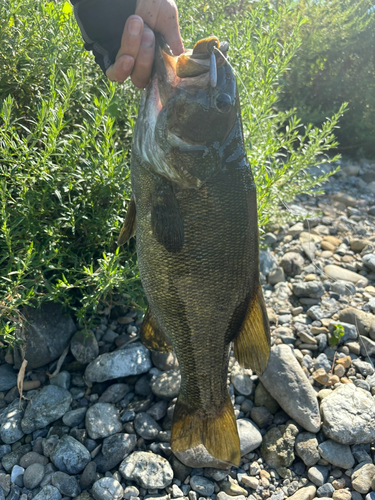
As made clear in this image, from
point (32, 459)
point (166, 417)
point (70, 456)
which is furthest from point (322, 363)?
point (32, 459)

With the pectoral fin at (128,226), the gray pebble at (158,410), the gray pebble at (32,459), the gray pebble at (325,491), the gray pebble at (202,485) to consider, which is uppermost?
the pectoral fin at (128,226)

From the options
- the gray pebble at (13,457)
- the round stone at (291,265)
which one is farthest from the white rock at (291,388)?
the gray pebble at (13,457)

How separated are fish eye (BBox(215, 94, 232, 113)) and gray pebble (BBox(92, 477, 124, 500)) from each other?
2354mm

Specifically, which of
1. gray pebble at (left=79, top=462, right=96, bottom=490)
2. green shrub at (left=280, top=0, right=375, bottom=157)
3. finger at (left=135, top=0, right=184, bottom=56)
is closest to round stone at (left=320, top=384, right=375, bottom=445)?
gray pebble at (left=79, top=462, right=96, bottom=490)

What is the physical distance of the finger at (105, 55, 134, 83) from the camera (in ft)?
6.60

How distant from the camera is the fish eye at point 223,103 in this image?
1.92 metres

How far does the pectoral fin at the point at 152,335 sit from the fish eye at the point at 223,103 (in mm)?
1221

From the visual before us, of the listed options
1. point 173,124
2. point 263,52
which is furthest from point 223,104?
point 263,52

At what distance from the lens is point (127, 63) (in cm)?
202

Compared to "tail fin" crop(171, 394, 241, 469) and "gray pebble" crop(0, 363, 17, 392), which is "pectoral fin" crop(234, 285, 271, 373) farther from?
"gray pebble" crop(0, 363, 17, 392)

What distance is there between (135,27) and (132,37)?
0.22 feet

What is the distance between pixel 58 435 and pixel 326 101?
21.8 ft

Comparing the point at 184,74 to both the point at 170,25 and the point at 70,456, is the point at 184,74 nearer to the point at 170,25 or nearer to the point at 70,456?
the point at 170,25

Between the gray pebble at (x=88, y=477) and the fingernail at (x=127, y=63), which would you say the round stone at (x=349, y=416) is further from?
the fingernail at (x=127, y=63)
